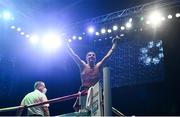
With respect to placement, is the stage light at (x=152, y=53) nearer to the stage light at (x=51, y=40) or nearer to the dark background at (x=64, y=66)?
the dark background at (x=64, y=66)

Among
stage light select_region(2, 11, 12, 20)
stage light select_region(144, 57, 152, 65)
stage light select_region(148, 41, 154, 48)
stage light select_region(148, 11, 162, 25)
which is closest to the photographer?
stage light select_region(148, 11, 162, 25)

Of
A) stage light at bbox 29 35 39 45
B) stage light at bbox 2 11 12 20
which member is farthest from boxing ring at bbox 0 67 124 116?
stage light at bbox 29 35 39 45

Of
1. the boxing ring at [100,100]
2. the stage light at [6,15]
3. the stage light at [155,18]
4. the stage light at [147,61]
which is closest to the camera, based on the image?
the boxing ring at [100,100]

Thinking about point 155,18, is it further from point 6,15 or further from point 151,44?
point 6,15

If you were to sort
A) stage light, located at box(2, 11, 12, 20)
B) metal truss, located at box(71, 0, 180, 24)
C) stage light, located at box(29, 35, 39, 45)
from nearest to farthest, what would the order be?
1. metal truss, located at box(71, 0, 180, 24)
2. stage light, located at box(2, 11, 12, 20)
3. stage light, located at box(29, 35, 39, 45)

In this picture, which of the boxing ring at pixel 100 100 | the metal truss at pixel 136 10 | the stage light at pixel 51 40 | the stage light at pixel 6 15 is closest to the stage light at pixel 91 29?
the metal truss at pixel 136 10

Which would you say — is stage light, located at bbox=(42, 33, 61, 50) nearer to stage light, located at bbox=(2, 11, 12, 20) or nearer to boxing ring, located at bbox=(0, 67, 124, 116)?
stage light, located at bbox=(2, 11, 12, 20)

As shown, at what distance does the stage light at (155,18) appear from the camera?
372 inches

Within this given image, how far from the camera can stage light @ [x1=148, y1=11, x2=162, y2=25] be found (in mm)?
9438

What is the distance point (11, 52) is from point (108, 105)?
938 centimetres

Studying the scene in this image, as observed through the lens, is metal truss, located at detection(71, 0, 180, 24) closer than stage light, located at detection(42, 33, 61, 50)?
Yes

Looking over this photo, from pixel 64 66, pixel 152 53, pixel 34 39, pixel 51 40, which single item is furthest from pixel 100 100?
pixel 64 66

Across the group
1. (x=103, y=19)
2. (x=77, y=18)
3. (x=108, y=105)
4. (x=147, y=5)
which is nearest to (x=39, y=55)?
(x=77, y=18)

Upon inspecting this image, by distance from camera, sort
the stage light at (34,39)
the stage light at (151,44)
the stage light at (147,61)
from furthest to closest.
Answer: the stage light at (151,44), the stage light at (147,61), the stage light at (34,39)
